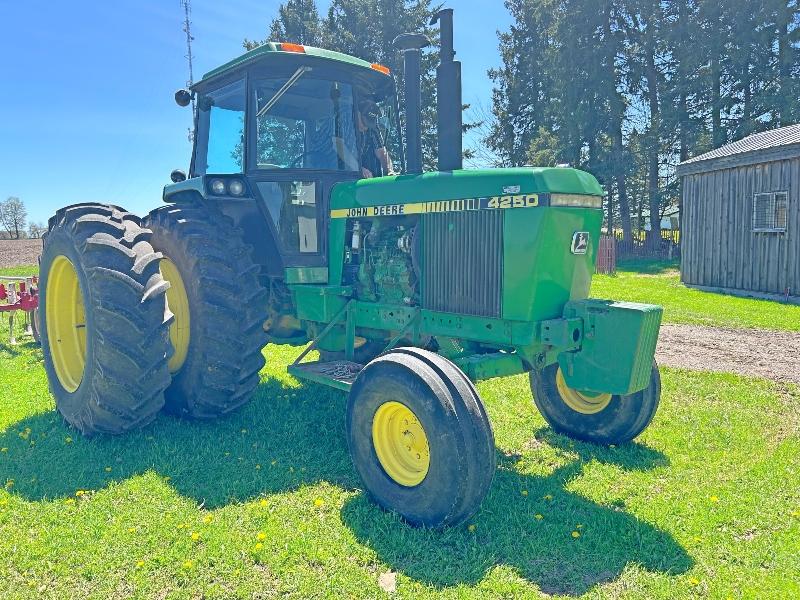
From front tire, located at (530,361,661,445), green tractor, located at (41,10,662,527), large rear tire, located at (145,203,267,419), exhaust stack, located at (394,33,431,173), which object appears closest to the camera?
green tractor, located at (41,10,662,527)

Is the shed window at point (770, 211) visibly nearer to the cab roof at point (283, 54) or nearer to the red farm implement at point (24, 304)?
the cab roof at point (283, 54)

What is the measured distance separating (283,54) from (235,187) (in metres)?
1.09

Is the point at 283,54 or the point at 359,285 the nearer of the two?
the point at 283,54

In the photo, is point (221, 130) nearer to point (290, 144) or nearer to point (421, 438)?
point (290, 144)

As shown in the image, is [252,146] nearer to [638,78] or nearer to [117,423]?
[117,423]

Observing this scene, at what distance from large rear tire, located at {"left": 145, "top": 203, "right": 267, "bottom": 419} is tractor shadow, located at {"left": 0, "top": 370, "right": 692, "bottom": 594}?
0.35 metres

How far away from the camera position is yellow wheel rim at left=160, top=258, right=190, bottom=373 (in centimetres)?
495

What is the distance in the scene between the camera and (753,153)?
43.7 ft

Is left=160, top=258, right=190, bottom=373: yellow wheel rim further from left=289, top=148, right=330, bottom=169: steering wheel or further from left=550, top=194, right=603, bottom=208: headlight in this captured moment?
left=550, top=194, right=603, bottom=208: headlight

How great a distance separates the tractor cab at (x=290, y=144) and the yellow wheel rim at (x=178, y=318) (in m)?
0.67

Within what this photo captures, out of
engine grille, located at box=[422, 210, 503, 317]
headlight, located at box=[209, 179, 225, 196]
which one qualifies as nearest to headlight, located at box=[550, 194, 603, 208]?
engine grille, located at box=[422, 210, 503, 317]

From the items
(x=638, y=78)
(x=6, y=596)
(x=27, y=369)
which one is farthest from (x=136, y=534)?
(x=638, y=78)

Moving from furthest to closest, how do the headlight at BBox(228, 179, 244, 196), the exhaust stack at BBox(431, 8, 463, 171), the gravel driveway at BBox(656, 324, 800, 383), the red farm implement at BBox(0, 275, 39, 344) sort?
the red farm implement at BBox(0, 275, 39, 344), the gravel driveway at BBox(656, 324, 800, 383), the headlight at BBox(228, 179, 244, 196), the exhaust stack at BBox(431, 8, 463, 171)

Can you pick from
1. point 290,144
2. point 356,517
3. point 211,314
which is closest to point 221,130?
point 290,144
